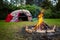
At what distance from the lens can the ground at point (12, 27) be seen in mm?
4277

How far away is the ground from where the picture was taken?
4.28 m

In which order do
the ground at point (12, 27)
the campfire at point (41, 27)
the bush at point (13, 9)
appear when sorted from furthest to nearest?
the bush at point (13, 9)
the campfire at point (41, 27)
the ground at point (12, 27)

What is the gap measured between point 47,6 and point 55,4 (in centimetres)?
16

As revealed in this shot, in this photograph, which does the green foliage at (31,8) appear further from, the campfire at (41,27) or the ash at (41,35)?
the ash at (41,35)

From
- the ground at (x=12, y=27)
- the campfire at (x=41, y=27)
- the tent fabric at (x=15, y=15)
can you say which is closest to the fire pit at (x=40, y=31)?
the campfire at (x=41, y=27)

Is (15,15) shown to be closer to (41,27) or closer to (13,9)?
(13,9)

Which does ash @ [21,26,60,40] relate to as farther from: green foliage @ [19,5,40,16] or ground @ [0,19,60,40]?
green foliage @ [19,5,40,16]

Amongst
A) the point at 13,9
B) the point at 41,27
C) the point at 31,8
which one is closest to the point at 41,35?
the point at 41,27

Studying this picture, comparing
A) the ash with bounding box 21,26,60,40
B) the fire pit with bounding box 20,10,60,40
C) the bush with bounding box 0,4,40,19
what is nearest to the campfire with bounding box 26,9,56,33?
the fire pit with bounding box 20,10,60,40

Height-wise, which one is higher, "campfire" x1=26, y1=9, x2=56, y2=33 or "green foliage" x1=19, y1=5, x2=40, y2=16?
"green foliage" x1=19, y1=5, x2=40, y2=16

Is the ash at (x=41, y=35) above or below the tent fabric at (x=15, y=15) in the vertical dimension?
below

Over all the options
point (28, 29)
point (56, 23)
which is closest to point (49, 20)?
point (56, 23)

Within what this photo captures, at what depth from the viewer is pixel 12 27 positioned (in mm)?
4805

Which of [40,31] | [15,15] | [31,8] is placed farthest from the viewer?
[15,15]
